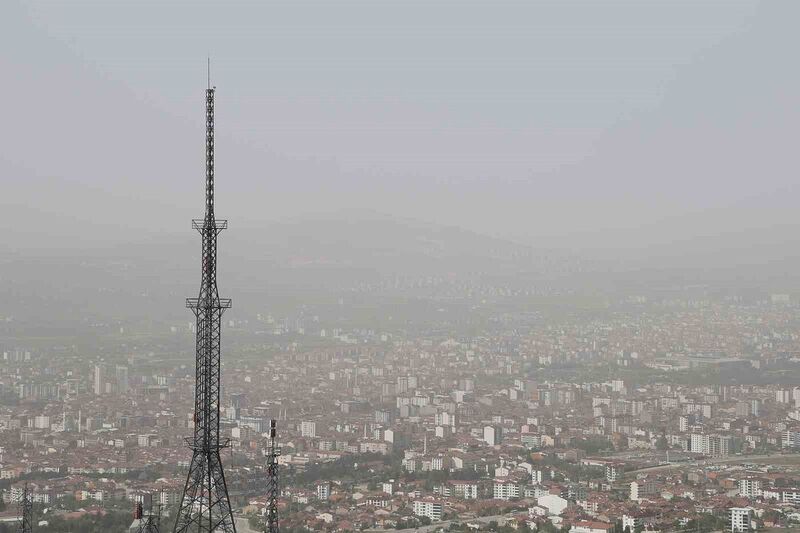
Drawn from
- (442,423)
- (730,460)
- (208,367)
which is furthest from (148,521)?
(442,423)

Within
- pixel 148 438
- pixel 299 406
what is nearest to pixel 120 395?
pixel 299 406

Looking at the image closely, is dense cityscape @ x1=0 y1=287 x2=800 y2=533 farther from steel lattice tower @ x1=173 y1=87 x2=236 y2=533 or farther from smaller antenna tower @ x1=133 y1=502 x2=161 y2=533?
steel lattice tower @ x1=173 y1=87 x2=236 y2=533

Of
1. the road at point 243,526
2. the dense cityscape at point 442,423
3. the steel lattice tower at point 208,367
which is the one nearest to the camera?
the steel lattice tower at point 208,367

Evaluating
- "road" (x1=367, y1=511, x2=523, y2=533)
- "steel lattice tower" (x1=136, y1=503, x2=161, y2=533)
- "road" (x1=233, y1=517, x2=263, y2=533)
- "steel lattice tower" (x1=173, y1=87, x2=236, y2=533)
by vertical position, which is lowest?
"road" (x1=367, y1=511, x2=523, y2=533)

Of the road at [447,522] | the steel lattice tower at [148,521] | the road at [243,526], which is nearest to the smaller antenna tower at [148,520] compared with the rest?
the steel lattice tower at [148,521]

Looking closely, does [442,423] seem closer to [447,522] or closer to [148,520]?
[447,522]

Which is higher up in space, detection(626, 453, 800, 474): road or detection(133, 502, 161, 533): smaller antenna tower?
detection(133, 502, 161, 533): smaller antenna tower

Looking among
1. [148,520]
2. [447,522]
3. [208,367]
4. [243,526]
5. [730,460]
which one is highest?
[208,367]

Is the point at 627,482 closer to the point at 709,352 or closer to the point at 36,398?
the point at 36,398

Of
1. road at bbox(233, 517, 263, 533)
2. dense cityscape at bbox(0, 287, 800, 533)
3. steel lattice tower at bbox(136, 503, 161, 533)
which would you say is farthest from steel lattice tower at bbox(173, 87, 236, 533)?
dense cityscape at bbox(0, 287, 800, 533)

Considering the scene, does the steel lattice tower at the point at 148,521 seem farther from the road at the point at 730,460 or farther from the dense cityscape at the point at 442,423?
the road at the point at 730,460

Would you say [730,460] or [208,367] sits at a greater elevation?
[208,367]

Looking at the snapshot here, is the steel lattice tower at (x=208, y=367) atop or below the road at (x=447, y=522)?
atop

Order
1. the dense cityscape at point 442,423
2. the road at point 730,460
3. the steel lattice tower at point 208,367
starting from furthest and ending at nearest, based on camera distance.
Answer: the road at point 730,460, the dense cityscape at point 442,423, the steel lattice tower at point 208,367
